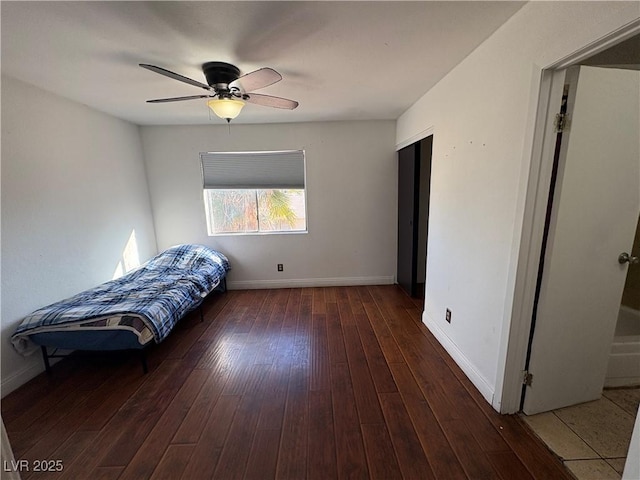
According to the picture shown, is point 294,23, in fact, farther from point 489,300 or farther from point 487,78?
point 489,300

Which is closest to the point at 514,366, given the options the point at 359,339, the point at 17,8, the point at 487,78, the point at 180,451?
the point at 359,339

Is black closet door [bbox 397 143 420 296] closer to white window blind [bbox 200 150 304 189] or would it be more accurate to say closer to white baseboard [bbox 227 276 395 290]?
white baseboard [bbox 227 276 395 290]

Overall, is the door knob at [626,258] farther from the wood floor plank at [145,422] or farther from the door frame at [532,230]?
the wood floor plank at [145,422]

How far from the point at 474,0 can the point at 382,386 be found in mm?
2333

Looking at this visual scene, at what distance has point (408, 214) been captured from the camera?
3348 mm

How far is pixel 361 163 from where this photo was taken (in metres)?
3.68

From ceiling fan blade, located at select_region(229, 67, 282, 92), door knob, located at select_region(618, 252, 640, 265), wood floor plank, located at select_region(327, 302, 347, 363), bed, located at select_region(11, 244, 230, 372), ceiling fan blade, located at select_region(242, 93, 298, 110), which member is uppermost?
ceiling fan blade, located at select_region(229, 67, 282, 92)

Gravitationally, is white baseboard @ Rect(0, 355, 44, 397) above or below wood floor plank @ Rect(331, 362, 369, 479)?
above

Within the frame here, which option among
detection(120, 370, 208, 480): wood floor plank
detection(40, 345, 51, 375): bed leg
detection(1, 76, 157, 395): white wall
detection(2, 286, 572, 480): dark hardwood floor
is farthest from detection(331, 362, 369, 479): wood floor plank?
detection(1, 76, 157, 395): white wall

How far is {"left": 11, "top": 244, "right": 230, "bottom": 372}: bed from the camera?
1.96 meters

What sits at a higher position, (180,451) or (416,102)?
(416,102)

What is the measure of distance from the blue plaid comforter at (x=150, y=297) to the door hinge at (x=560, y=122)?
2.84 m

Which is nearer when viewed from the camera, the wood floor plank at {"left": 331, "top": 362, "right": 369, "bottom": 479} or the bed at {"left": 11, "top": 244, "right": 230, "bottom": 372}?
the wood floor plank at {"left": 331, "top": 362, "right": 369, "bottom": 479}

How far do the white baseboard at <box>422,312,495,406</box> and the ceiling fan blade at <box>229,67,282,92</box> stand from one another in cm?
238
